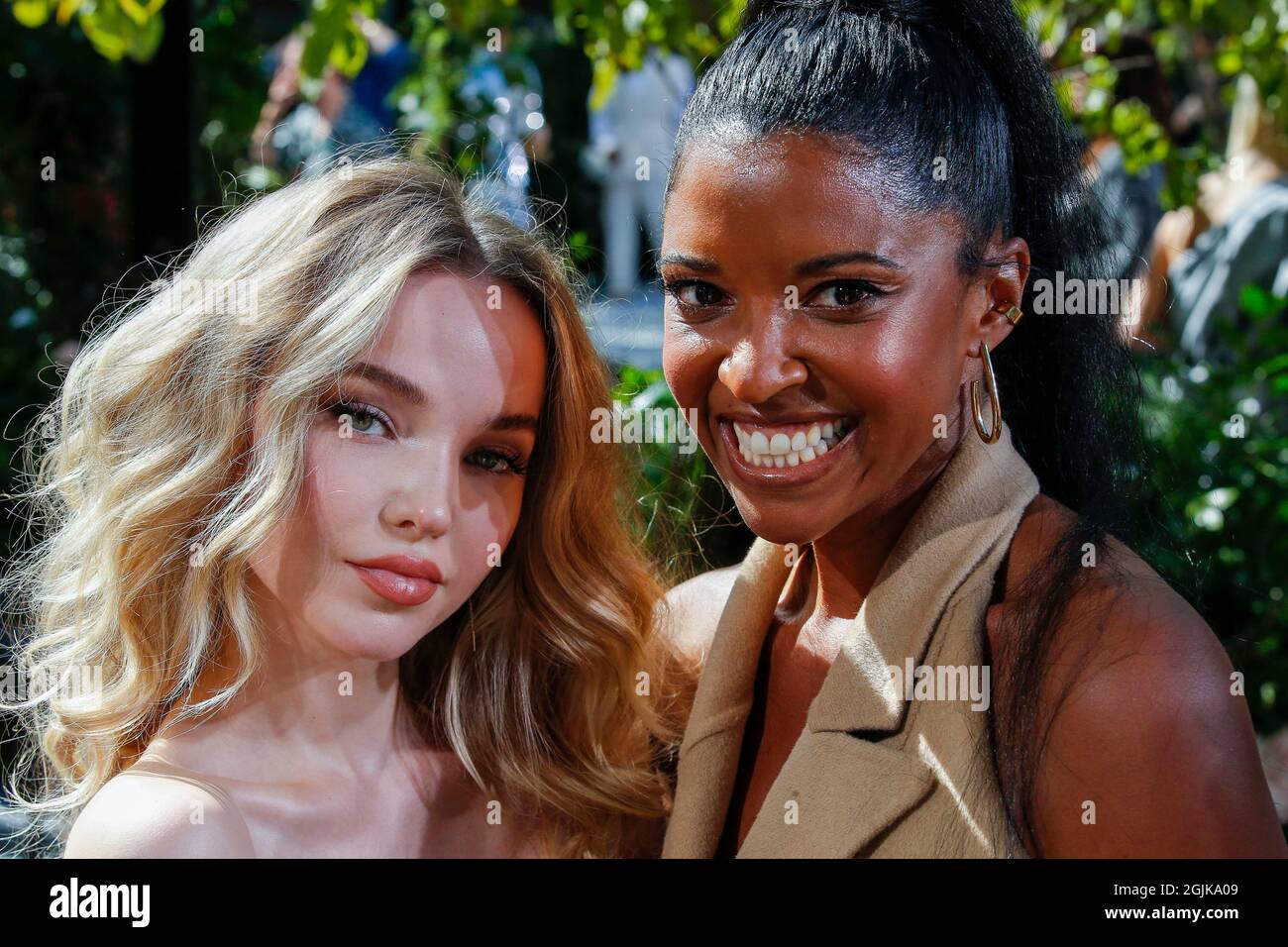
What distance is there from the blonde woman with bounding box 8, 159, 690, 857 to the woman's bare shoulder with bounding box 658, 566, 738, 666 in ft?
0.65

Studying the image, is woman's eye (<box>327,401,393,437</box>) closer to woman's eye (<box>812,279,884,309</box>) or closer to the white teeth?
the white teeth

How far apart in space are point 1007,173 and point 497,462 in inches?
33.3

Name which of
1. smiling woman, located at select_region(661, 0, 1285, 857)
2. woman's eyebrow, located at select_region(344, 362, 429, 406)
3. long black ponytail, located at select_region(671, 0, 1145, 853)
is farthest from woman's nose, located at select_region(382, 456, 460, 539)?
long black ponytail, located at select_region(671, 0, 1145, 853)

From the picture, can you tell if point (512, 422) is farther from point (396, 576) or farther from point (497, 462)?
point (396, 576)

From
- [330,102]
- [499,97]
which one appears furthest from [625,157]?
→ [330,102]

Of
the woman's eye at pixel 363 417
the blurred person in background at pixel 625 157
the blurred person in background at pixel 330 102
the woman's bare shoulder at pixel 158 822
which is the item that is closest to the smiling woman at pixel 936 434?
the woman's eye at pixel 363 417

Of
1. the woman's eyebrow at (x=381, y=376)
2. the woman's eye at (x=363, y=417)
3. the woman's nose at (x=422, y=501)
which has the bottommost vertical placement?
the woman's nose at (x=422, y=501)

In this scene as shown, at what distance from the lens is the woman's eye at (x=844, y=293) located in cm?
166

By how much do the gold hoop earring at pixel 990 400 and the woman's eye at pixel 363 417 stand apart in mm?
812

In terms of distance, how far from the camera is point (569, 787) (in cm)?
218

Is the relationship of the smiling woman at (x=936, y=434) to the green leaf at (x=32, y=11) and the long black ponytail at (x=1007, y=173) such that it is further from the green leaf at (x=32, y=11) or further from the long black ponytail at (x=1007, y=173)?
the green leaf at (x=32, y=11)

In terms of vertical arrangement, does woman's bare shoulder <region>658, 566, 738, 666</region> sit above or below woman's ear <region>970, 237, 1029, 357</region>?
below

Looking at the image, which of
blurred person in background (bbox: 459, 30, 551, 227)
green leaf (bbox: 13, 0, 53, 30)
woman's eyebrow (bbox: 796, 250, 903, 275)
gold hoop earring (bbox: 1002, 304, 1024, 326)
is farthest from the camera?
blurred person in background (bbox: 459, 30, 551, 227)

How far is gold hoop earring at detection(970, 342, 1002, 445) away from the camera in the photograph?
1.75 metres
